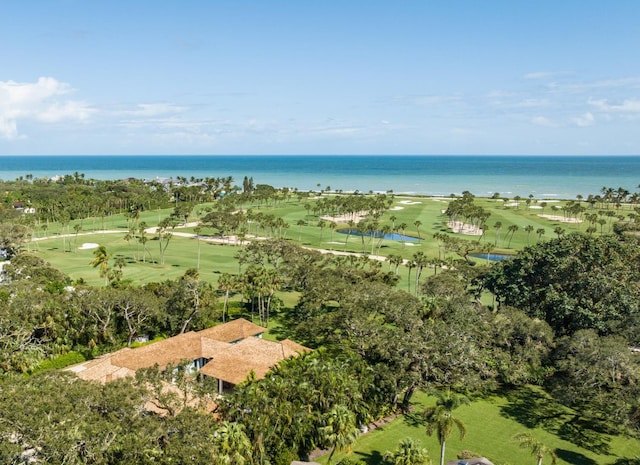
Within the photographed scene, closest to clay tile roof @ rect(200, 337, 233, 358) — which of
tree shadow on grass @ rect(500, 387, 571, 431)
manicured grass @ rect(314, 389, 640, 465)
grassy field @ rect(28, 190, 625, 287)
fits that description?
manicured grass @ rect(314, 389, 640, 465)

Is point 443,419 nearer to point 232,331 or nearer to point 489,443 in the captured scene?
point 489,443

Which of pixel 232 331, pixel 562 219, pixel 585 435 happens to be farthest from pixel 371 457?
pixel 562 219

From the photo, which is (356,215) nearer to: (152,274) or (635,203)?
(152,274)

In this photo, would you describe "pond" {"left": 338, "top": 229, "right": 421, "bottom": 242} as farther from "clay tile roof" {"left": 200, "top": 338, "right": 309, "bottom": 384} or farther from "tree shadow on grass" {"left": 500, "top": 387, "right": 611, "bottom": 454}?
"clay tile roof" {"left": 200, "top": 338, "right": 309, "bottom": 384}

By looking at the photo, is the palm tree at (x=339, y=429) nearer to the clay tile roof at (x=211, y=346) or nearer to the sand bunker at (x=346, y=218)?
the clay tile roof at (x=211, y=346)

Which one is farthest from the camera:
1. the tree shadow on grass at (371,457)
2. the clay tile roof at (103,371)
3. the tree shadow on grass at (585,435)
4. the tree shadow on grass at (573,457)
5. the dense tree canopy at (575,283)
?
the dense tree canopy at (575,283)

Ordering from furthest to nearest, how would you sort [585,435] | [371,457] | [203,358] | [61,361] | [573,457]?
1. [203,358]
2. [61,361]
3. [585,435]
4. [573,457]
5. [371,457]

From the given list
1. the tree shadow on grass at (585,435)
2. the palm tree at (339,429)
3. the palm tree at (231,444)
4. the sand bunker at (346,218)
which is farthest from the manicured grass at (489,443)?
the sand bunker at (346,218)
